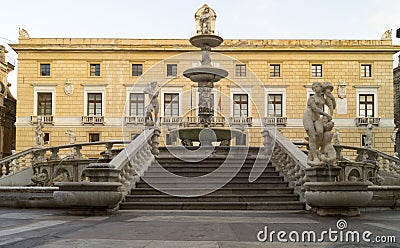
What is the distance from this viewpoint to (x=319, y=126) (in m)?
10.8

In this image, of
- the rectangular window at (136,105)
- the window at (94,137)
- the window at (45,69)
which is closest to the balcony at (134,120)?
the rectangular window at (136,105)

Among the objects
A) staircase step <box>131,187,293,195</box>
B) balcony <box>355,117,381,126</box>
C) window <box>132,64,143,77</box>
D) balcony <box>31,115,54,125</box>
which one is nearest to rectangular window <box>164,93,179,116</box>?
window <box>132,64,143,77</box>

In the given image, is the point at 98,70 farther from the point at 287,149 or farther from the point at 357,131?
the point at 287,149

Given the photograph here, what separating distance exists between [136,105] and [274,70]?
1352cm

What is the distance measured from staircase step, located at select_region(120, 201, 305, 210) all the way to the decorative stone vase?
134 cm

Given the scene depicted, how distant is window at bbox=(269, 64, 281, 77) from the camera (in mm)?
48875

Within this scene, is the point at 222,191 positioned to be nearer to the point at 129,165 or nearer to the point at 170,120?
the point at 129,165

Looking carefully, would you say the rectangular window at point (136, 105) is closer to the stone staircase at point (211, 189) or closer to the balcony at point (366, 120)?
the balcony at point (366, 120)

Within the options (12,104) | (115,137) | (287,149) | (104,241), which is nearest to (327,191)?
(287,149)

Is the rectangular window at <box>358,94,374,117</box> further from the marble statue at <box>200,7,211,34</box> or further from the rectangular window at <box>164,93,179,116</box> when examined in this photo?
the marble statue at <box>200,7,211,34</box>

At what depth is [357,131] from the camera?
4819cm

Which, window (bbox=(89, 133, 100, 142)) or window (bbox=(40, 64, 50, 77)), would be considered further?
window (bbox=(40, 64, 50, 77))

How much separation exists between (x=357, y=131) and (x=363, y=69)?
597 cm

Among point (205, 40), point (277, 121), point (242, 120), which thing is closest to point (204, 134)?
point (205, 40)
